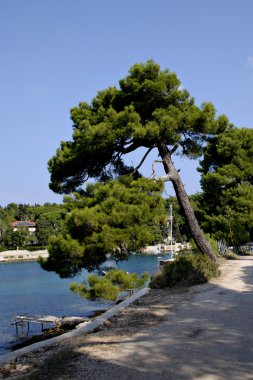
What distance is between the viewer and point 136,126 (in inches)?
484

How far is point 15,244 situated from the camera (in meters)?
93.4

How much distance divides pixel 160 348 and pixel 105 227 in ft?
17.0

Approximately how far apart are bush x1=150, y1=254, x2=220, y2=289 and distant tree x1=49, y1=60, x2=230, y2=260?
1847 millimetres

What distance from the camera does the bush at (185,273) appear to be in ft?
37.1

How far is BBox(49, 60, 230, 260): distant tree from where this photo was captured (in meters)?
12.6

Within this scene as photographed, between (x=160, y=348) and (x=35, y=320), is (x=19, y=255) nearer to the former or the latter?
(x=35, y=320)

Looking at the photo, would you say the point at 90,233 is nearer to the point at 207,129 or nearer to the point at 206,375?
the point at 207,129

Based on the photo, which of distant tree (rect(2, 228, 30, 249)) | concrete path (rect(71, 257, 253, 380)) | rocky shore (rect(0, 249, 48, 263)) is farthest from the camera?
distant tree (rect(2, 228, 30, 249))

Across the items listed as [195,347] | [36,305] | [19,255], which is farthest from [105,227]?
[19,255]

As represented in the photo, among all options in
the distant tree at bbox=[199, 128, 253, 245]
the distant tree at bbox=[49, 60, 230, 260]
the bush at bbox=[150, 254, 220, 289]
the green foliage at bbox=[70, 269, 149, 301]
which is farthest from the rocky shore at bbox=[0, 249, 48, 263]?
the green foliage at bbox=[70, 269, 149, 301]

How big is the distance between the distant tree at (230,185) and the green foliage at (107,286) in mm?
14274

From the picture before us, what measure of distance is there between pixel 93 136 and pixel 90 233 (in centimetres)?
301

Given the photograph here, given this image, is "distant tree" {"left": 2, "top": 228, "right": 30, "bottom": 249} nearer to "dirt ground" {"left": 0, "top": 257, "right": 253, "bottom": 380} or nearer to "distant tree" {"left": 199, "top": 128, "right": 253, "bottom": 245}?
A: "distant tree" {"left": 199, "top": 128, "right": 253, "bottom": 245}

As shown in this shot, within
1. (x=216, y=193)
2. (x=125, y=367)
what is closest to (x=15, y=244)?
(x=216, y=193)
